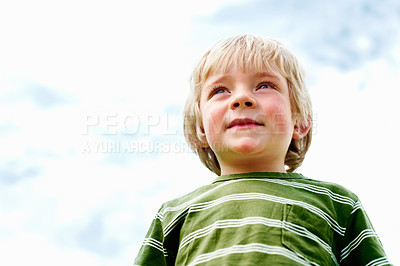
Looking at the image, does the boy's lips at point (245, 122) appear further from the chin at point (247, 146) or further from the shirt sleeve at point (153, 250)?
the shirt sleeve at point (153, 250)

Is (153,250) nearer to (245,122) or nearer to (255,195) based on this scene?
(255,195)

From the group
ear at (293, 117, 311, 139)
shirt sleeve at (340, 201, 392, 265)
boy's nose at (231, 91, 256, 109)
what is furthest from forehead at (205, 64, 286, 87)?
shirt sleeve at (340, 201, 392, 265)

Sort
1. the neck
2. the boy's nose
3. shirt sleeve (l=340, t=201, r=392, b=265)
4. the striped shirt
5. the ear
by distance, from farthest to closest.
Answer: the ear, the neck, the boy's nose, shirt sleeve (l=340, t=201, r=392, b=265), the striped shirt

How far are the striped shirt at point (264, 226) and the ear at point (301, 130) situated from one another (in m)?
0.28

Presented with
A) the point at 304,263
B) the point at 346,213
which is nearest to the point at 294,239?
the point at 304,263

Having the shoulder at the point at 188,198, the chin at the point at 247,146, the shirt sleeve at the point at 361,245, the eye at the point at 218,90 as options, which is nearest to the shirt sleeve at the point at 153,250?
the shoulder at the point at 188,198

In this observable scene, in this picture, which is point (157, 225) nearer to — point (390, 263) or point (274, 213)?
point (274, 213)

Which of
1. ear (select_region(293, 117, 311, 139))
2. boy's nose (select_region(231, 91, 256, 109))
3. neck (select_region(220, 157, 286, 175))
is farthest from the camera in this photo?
ear (select_region(293, 117, 311, 139))

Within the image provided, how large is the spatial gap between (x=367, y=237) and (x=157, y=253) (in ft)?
3.36

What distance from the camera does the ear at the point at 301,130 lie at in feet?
8.01

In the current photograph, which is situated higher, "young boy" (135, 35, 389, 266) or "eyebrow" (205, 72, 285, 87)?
"eyebrow" (205, 72, 285, 87)

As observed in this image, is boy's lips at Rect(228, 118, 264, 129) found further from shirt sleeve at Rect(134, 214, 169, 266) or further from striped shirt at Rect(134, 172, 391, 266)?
Result: shirt sleeve at Rect(134, 214, 169, 266)

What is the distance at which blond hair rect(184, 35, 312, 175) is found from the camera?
2293 millimetres

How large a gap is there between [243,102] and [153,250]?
878 mm
